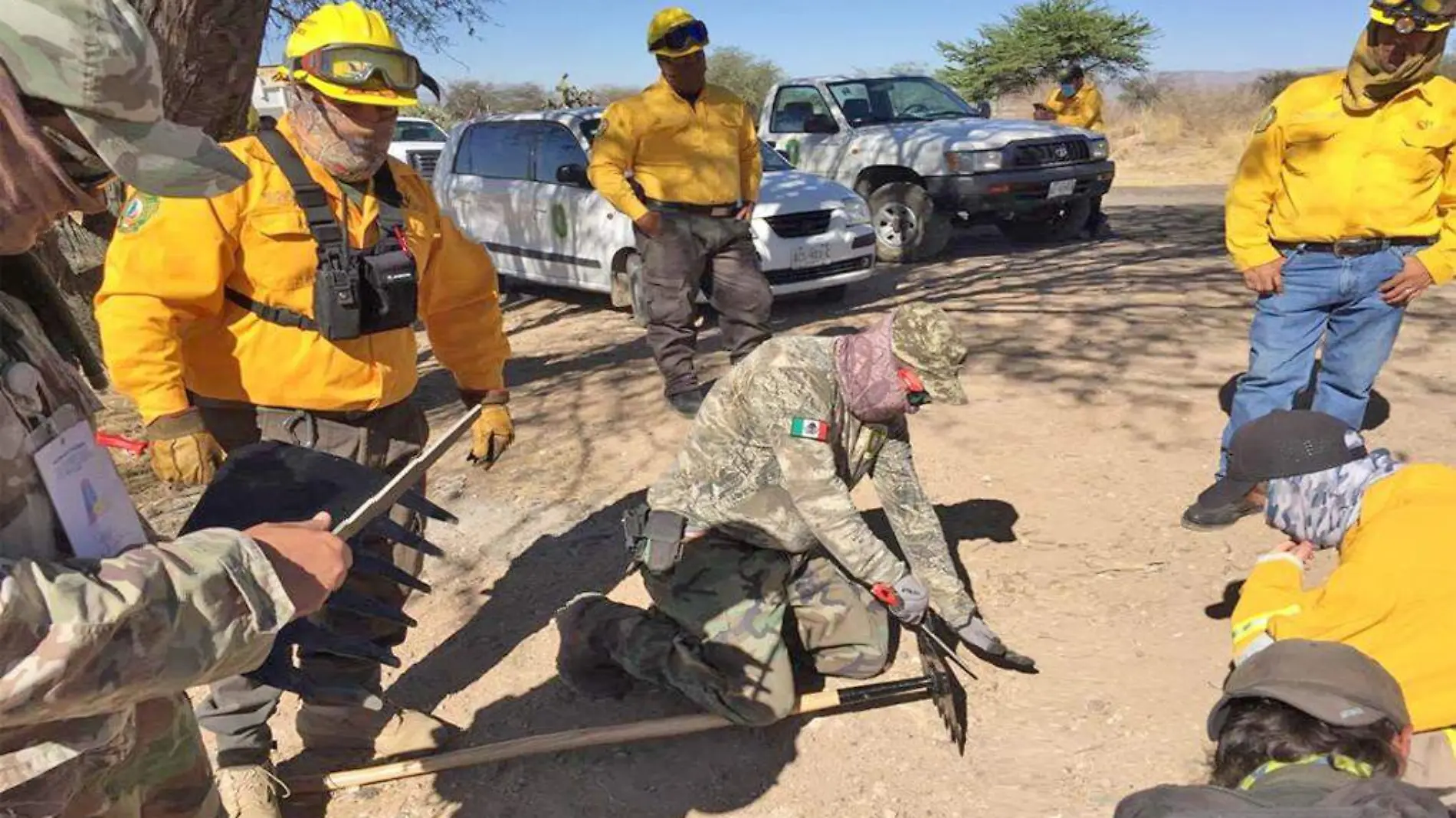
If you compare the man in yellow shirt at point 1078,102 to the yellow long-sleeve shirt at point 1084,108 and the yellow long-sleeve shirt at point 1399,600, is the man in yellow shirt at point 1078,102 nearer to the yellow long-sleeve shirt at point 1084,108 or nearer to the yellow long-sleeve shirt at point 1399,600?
the yellow long-sleeve shirt at point 1084,108

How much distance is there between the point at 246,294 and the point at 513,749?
4.59ft

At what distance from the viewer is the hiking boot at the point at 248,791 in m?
2.66

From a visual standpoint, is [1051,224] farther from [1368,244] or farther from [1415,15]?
[1415,15]

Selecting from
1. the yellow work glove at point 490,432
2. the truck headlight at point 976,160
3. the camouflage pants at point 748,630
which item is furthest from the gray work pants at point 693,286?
the truck headlight at point 976,160

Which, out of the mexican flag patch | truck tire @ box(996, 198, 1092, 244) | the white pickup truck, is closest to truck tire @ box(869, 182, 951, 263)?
the white pickup truck

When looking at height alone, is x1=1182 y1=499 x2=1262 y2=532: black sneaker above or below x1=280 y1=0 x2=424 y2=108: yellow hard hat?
below

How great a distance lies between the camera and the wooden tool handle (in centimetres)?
282

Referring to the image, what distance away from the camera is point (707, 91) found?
18.3ft

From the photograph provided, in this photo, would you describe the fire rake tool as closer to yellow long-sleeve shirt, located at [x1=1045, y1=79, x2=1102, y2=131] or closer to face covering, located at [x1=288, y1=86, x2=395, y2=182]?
face covering, located at [x1=288, y1=86, x2=395, y2=182]

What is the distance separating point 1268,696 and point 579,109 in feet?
26.0

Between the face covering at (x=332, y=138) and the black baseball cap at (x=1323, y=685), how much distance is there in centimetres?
225

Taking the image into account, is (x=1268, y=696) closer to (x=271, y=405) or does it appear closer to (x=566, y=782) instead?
(x=566, y=782)

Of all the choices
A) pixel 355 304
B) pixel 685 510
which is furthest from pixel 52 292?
pixel 685 510

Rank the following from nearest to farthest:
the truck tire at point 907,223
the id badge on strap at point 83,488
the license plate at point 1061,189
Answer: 1. the id badge on strap at point 83,488
2. the license plate at point 1061,189
3. the truck tire at point 907,223
